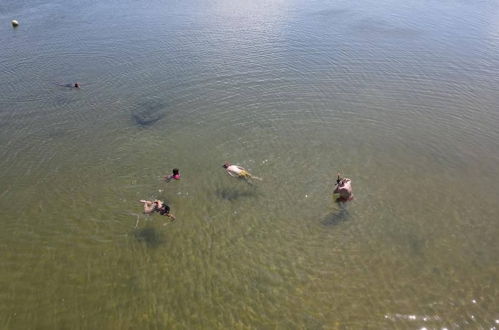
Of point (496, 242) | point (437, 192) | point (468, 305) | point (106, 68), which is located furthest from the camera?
point (106, 68)

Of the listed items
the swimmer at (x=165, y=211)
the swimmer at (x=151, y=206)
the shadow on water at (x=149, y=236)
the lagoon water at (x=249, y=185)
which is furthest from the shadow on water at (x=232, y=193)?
the shadow on water at (x=149, y=236)

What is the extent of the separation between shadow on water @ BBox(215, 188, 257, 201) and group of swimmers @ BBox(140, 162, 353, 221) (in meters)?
1.12

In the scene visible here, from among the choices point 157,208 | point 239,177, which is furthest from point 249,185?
point 157,208

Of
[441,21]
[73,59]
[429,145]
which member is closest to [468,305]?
[429,145]

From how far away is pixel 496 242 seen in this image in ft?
63.0

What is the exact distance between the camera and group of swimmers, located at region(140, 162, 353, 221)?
20.2 m

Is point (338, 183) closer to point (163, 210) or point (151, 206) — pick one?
point (163, 210)

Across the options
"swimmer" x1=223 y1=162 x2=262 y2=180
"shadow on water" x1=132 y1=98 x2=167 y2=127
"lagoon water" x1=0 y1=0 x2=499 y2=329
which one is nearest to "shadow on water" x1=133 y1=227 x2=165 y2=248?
"lagoon water" x1=0 y1=0 x2=499 y2=329

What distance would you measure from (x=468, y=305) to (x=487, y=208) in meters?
7.65

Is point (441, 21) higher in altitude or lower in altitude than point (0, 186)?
higher

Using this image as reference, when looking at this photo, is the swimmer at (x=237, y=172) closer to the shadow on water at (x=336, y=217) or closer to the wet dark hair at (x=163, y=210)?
the wet dark hair at (x=163, y=210)

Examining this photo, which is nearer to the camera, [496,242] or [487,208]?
[496,242]

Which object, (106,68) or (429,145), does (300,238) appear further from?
(106,68)

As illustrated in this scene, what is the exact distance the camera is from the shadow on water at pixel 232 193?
857 inches
